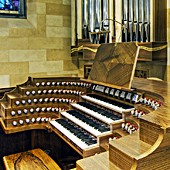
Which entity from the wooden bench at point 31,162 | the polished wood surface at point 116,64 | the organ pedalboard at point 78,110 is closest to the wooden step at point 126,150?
the organ pedalboard at point 78,110

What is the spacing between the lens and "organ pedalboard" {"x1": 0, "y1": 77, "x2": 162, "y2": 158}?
2.43 metres

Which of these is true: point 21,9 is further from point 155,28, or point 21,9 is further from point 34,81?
point 155,28

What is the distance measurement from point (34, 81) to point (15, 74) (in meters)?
0.78

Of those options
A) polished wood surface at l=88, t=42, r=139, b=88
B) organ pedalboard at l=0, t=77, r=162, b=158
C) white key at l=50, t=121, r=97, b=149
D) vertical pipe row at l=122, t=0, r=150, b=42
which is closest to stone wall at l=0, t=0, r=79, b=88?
organ pedalboard at l=0, t=77, r=162, b=158

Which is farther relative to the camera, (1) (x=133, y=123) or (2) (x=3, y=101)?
(2) (x=3, y=101)

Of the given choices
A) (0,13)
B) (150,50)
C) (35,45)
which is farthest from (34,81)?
(150,50)

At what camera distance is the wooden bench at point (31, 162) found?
277cm

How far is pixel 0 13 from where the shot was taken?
449 cm

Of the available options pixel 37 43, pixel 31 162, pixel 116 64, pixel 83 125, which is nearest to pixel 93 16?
pixel 37 43

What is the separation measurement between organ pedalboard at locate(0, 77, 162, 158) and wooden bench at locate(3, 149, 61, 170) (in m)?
0.38

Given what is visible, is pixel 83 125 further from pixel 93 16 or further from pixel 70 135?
pixel 93 16

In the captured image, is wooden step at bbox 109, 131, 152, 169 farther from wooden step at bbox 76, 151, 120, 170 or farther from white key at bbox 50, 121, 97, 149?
white key at bbox 50, 121, 97, 149

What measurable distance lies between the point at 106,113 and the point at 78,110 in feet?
1.85

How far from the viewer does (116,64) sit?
9.76ft
